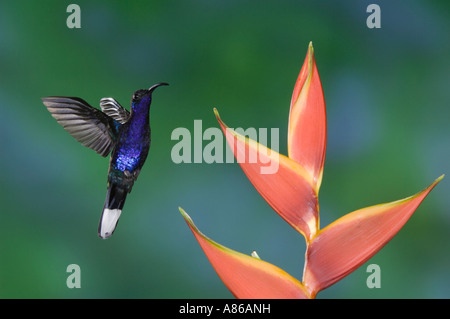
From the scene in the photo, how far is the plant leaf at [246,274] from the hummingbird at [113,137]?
249mm

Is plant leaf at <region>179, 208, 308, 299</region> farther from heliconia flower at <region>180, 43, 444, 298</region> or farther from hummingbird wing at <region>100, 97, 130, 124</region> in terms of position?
hummingbird wing at <region>100, 97, 130, 124</region>

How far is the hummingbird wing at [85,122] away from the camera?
2.25ft

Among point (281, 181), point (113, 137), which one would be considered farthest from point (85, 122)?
point (281, 181)

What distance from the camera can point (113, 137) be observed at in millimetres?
739

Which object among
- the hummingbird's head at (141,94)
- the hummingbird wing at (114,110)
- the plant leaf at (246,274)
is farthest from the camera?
the hummingbird wing at (114,110)

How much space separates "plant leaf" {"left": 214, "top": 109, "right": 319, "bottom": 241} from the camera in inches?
18.8

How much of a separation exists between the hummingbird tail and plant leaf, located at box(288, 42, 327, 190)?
29 cm

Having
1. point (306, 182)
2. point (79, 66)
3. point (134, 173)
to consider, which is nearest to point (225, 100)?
point (79, 66)

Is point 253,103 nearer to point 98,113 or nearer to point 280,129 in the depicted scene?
point 280,129

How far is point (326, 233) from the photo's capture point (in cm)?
49

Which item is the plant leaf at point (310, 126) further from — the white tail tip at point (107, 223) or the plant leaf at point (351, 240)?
the white tail tip at point (107, 223)

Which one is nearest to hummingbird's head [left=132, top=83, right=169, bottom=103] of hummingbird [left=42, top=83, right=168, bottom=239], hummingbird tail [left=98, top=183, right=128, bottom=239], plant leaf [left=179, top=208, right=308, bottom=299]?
hummingbird [left=42, top=83, right=168, bottom=239]

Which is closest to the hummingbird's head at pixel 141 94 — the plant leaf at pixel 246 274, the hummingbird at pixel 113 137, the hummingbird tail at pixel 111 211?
the hummingbird at pixel 113 137
